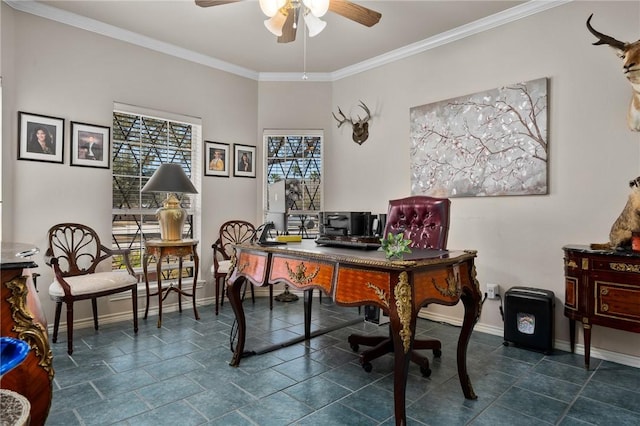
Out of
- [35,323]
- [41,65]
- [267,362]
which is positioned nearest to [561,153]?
[267,362]

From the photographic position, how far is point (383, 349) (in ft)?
8.63

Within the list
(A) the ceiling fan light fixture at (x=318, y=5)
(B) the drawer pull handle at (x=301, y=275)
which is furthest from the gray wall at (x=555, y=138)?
(B) the drawer pull handle at (x=301, y=275)

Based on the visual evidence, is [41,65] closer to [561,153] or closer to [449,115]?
[449,115]

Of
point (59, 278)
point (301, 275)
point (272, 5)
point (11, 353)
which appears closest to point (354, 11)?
point (272, 5)

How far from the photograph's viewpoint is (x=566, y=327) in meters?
2.95

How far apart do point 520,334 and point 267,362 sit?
6.56 feet

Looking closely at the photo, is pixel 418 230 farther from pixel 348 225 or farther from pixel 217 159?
pixel 217 159

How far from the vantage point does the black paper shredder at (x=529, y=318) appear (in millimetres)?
2828

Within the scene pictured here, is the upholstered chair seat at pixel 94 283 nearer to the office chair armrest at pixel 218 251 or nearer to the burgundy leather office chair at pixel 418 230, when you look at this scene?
the office chair armrest at pixel 218 251

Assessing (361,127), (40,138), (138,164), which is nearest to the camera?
(40,138)

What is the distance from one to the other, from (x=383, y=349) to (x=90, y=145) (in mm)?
3209

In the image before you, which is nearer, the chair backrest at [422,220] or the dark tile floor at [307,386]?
the dark tile floor at [307,386]

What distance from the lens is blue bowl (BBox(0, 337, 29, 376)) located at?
75 cm

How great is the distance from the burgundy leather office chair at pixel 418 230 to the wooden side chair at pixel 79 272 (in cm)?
202
